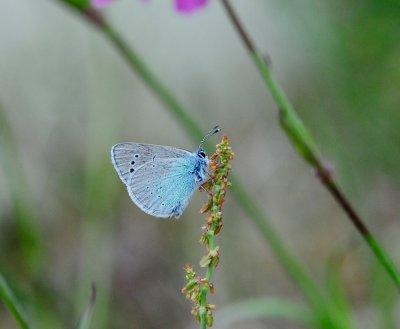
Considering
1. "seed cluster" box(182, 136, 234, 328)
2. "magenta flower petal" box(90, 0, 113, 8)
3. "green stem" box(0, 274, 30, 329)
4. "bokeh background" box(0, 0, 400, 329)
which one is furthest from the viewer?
"bokeh background" box(0, 0, 400, 329)

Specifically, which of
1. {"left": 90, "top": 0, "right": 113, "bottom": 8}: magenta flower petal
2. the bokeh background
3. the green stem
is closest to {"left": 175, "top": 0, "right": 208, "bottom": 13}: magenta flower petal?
{"left": 90, "top": 0, "right": 113, "bottom": 8}: magenta flower petal

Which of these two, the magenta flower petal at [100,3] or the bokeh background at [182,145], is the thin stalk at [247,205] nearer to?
the magenta flower petal at [100,3]

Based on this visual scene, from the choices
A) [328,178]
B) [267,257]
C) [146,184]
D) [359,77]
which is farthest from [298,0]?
[146,184]

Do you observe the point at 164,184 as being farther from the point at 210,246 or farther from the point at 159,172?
the point at 210,246

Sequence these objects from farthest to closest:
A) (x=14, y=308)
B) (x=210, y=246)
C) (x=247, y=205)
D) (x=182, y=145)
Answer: (x=182, y=145)
(x=247, y=205)
(x=14, y=308)
(x=210, y=246)

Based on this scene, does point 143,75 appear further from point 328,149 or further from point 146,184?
point 328,149

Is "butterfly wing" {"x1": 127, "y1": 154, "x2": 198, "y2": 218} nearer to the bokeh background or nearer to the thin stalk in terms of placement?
the thin stalk

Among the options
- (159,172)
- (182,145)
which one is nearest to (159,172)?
(159,172)
